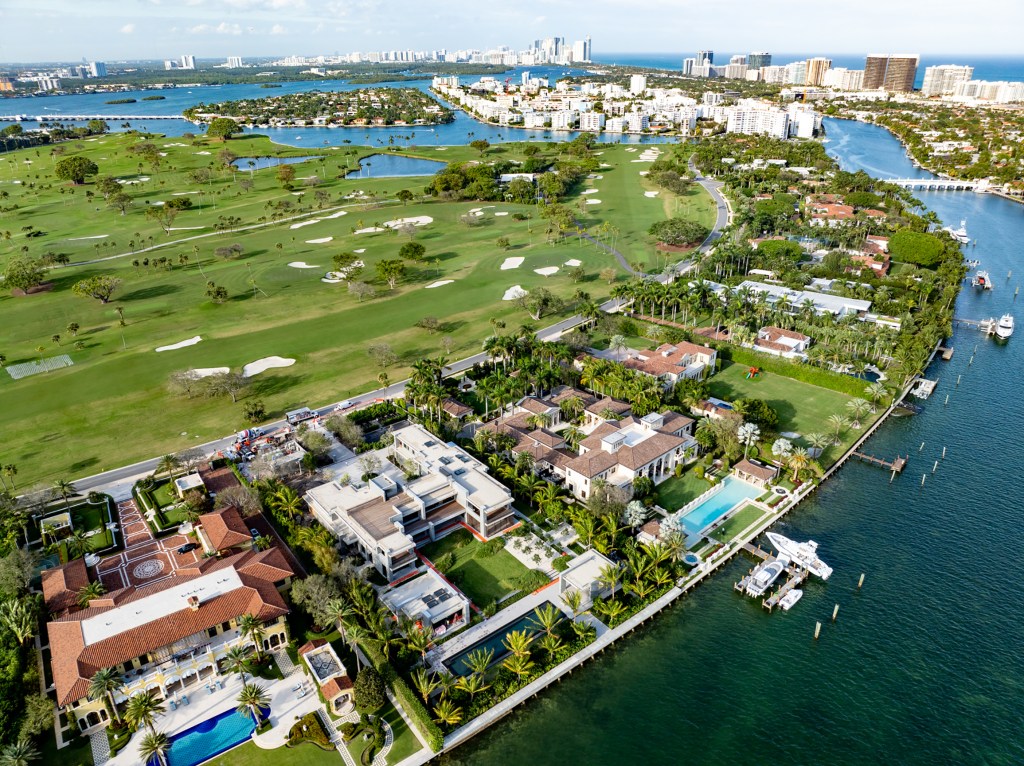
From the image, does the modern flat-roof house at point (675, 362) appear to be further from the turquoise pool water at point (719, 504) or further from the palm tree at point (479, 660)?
the palm tree at point (479, 660)

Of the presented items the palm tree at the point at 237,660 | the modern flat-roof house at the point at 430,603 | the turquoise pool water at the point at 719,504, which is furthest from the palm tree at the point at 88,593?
the turquoise pool water at the point at 719,504

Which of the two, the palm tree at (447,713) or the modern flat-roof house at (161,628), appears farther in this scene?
the modern flat-roof house at (161,628)

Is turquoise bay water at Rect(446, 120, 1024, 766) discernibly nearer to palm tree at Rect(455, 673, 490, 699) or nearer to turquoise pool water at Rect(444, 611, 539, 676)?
palm tree at Rect(455, 673, 490, 699)

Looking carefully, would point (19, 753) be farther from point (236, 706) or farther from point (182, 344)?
point (182, 344)

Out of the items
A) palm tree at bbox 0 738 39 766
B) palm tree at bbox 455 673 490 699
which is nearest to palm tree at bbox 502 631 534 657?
palm tree at bbox 455 673 490 699

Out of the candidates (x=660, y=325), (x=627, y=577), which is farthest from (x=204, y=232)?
(x=627, y=577)
